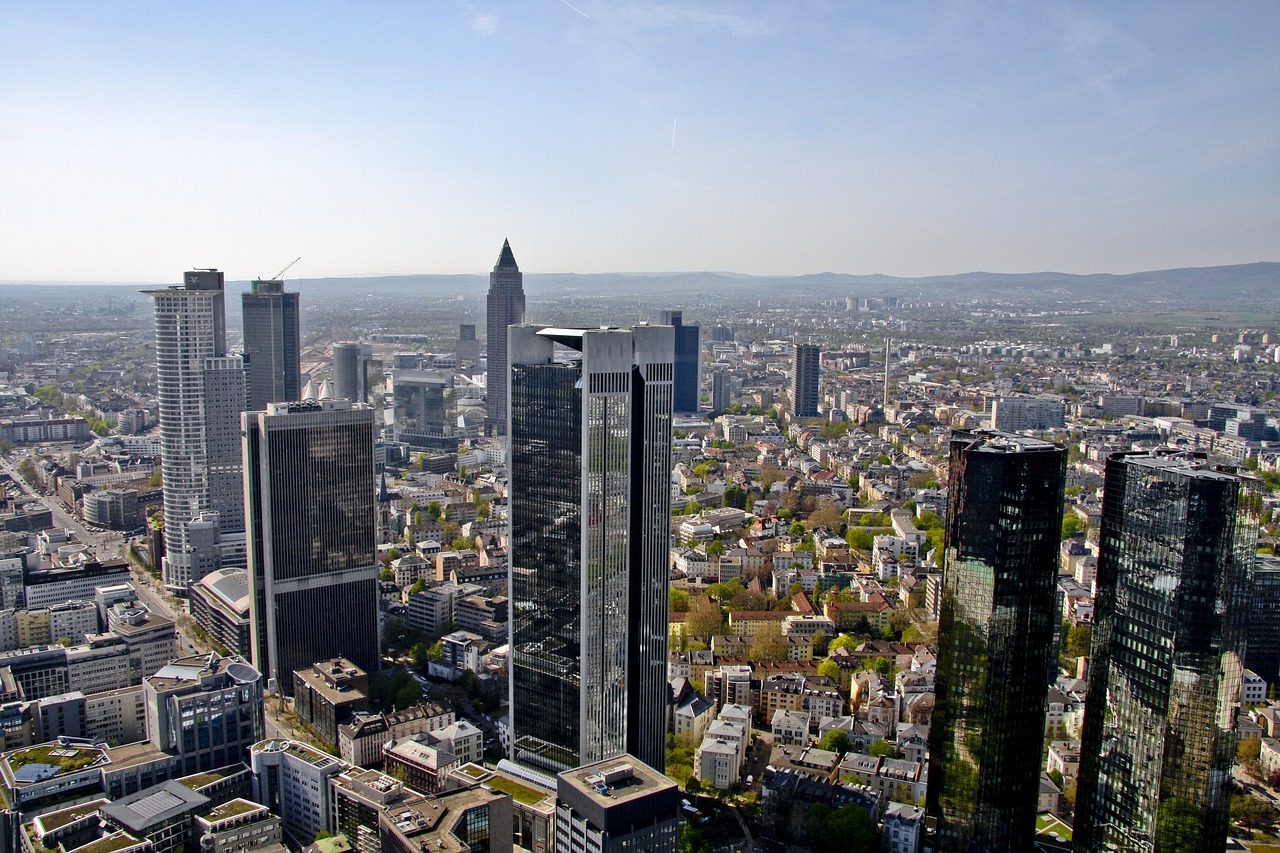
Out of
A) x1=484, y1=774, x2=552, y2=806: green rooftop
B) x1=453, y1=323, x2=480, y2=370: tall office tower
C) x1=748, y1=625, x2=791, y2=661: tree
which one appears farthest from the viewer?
x1=453, y1=323, x2=480, y2=370: tall office tower

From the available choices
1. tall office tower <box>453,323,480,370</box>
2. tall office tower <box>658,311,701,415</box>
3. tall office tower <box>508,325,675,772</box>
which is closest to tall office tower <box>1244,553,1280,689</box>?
tall office tower <box>508,325,675,772</box>

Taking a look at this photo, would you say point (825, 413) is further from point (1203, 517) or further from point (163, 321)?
point (1203, 517)

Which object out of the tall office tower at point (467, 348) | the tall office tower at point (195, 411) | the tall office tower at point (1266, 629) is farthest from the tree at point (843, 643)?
the tall office tower at point (467, 348)

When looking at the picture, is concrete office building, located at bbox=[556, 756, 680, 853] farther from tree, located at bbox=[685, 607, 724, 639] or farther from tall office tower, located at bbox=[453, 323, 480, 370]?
tall office tower, located at bbox=[453, 323, 480, 370]

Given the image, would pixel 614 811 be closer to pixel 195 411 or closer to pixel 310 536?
pixel 310 536

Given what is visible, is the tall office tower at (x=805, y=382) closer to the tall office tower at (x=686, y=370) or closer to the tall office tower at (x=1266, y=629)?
the tall office tower at (x=686, y=370)
